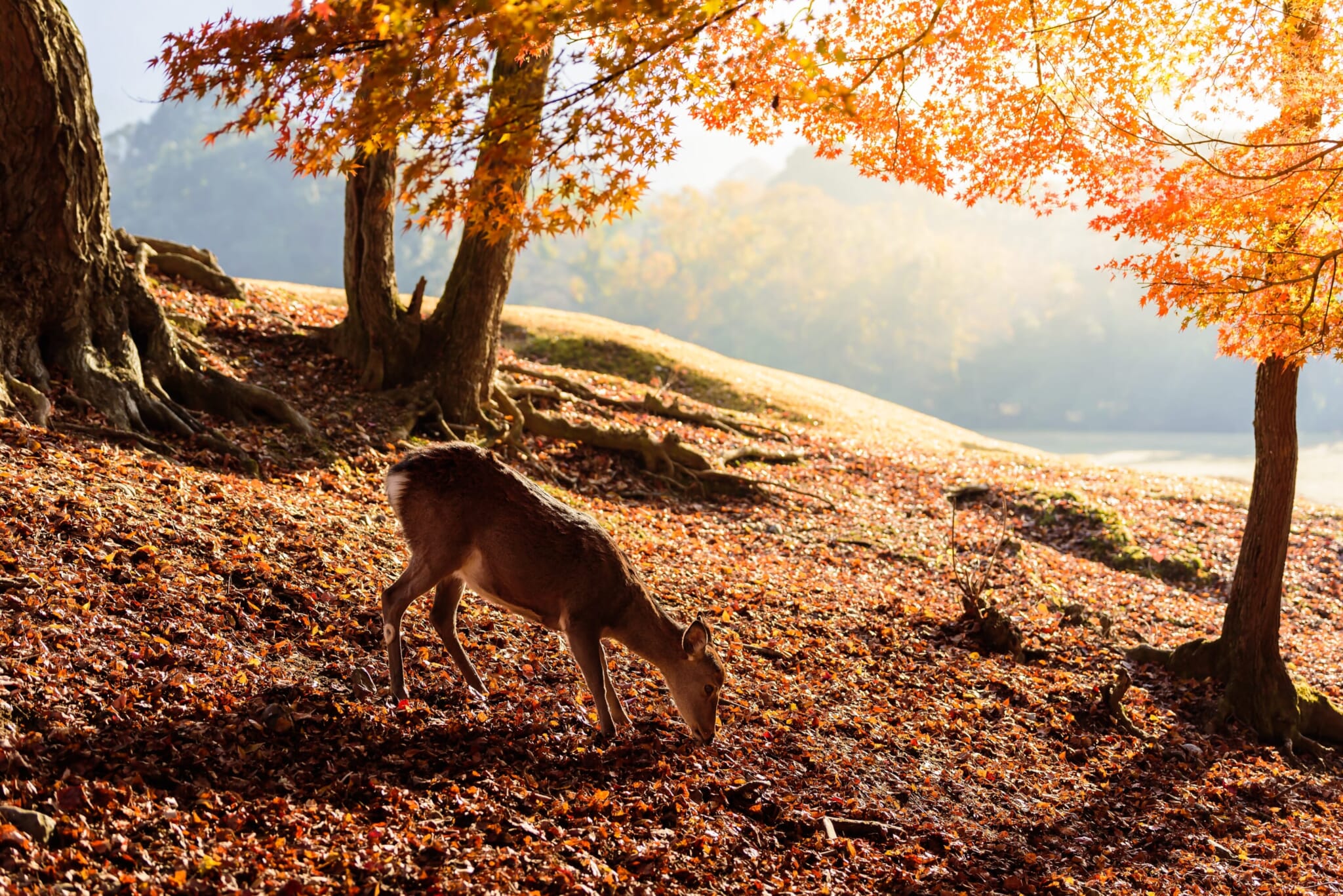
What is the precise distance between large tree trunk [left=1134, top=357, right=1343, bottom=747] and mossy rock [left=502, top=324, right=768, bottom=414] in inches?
511

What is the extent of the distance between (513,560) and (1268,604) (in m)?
7.51

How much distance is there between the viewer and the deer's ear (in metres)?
5.25

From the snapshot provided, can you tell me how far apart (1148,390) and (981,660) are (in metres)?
74.9

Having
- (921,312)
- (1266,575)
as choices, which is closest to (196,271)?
(1266,575)

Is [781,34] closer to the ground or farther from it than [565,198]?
farther from it

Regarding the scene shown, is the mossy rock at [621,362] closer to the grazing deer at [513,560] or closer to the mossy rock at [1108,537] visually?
the mossy rock at [1108,537]

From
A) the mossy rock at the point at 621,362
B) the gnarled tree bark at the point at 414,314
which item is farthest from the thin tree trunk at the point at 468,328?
the mossy rock at the point at 621,362

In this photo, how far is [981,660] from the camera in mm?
8477

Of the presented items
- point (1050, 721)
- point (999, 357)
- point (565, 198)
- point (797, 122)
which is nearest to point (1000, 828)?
point (1050, 721)

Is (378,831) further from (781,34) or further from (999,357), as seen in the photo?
(999,357)

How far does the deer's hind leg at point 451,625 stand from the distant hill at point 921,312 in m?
68.7

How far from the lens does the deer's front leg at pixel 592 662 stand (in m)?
Answer: 5.20

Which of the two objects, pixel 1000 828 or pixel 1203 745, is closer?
pixel 1000 828

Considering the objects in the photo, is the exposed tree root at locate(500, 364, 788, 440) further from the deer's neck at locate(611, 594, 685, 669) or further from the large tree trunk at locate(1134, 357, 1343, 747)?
the deer's neck at locate(611, 594, 685, 669)
